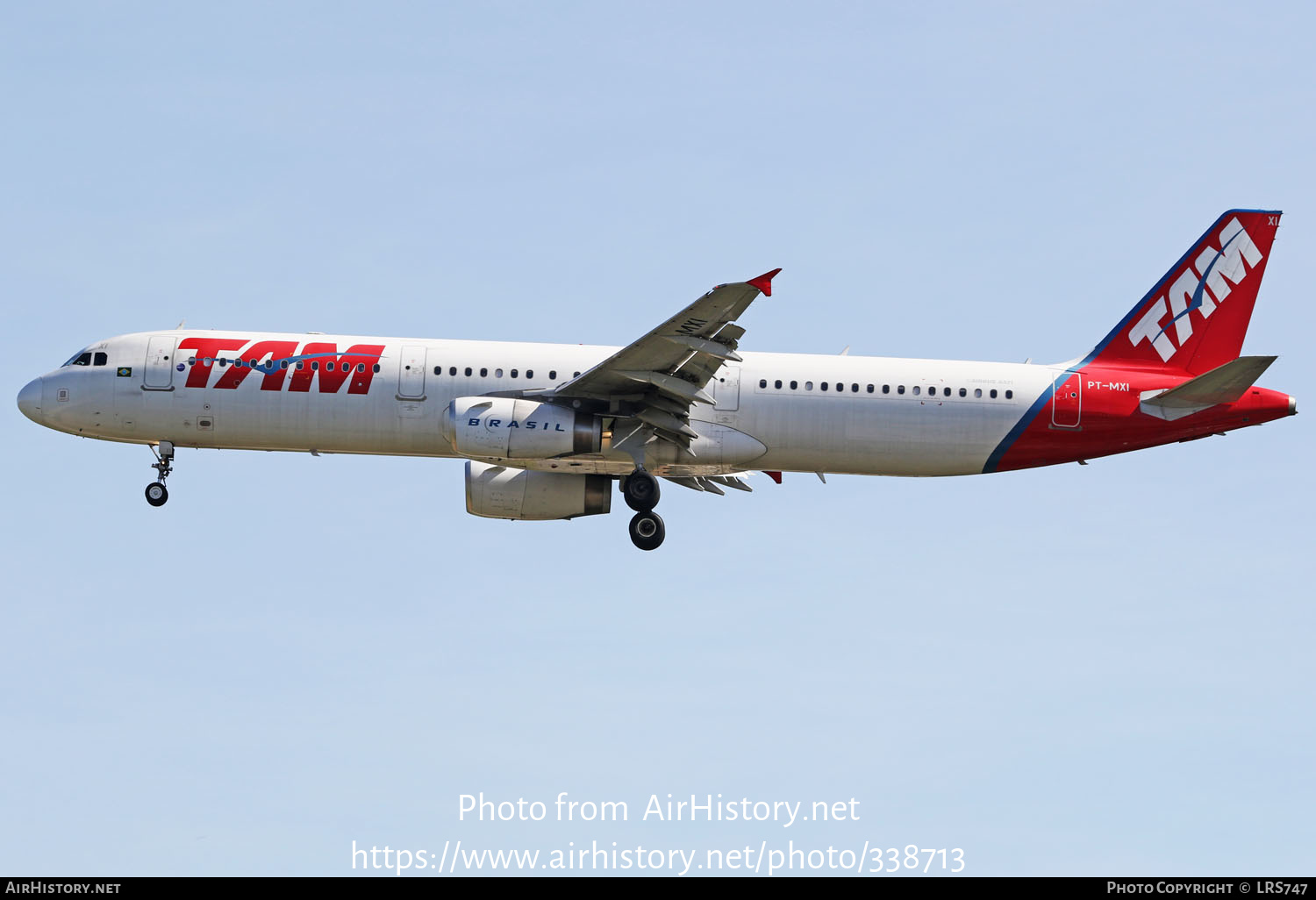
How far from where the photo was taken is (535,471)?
42.6 m

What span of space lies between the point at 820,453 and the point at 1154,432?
8.13m

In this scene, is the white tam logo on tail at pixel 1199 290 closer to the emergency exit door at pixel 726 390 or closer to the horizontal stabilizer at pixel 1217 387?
A: the horizontal stabilizer at pixel 1217 387

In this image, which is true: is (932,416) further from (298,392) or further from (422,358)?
(298,392)

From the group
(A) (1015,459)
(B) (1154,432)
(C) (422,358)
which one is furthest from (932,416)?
(C) (422,358)

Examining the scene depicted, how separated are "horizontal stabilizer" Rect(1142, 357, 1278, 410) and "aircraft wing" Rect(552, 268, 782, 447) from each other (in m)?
10.6

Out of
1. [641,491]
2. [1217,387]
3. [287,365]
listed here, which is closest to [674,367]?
[641,491]

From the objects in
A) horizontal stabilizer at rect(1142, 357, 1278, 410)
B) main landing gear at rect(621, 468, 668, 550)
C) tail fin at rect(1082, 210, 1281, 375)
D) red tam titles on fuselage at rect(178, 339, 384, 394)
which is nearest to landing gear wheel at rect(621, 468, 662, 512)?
main landing gear at rect(621, 468, 668, 550)

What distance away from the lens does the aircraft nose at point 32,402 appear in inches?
1622

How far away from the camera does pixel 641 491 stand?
40.2 m

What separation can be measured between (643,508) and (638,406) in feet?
8.84

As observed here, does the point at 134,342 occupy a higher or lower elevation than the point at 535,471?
higher

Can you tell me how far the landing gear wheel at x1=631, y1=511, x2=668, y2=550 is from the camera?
40562 millimetres

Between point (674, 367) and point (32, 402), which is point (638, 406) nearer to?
point (674, 367)

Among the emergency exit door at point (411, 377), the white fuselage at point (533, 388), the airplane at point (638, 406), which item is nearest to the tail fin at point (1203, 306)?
the airplane at point (638, 406)
